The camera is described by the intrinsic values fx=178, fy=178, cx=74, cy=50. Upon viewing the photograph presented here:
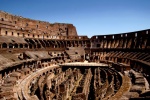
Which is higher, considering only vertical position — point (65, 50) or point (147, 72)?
point (65, 50)

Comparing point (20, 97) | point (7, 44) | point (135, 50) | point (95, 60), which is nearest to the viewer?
point (20, 97)

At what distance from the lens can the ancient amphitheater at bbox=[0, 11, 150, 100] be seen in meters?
25.9

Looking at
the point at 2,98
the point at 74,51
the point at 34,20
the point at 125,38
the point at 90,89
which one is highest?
the point at 34,20

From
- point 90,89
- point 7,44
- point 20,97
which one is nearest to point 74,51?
point 7,44

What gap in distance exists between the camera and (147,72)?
27.8m

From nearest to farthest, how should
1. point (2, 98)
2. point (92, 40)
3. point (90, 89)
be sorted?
point (2, 98) → point (90, 89) → point (92, 40)

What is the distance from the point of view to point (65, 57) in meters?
51.4

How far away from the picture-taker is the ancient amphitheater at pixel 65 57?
25.9 metres

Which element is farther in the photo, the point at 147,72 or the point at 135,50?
the point at 135,50

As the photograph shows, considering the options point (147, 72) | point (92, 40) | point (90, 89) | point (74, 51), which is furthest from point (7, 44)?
point (92, 40)

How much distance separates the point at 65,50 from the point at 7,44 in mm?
21721

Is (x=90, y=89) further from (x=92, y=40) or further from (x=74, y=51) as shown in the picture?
(x=92, y=40)

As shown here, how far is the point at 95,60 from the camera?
50906 millimetres

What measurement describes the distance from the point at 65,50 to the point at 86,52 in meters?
7.56
